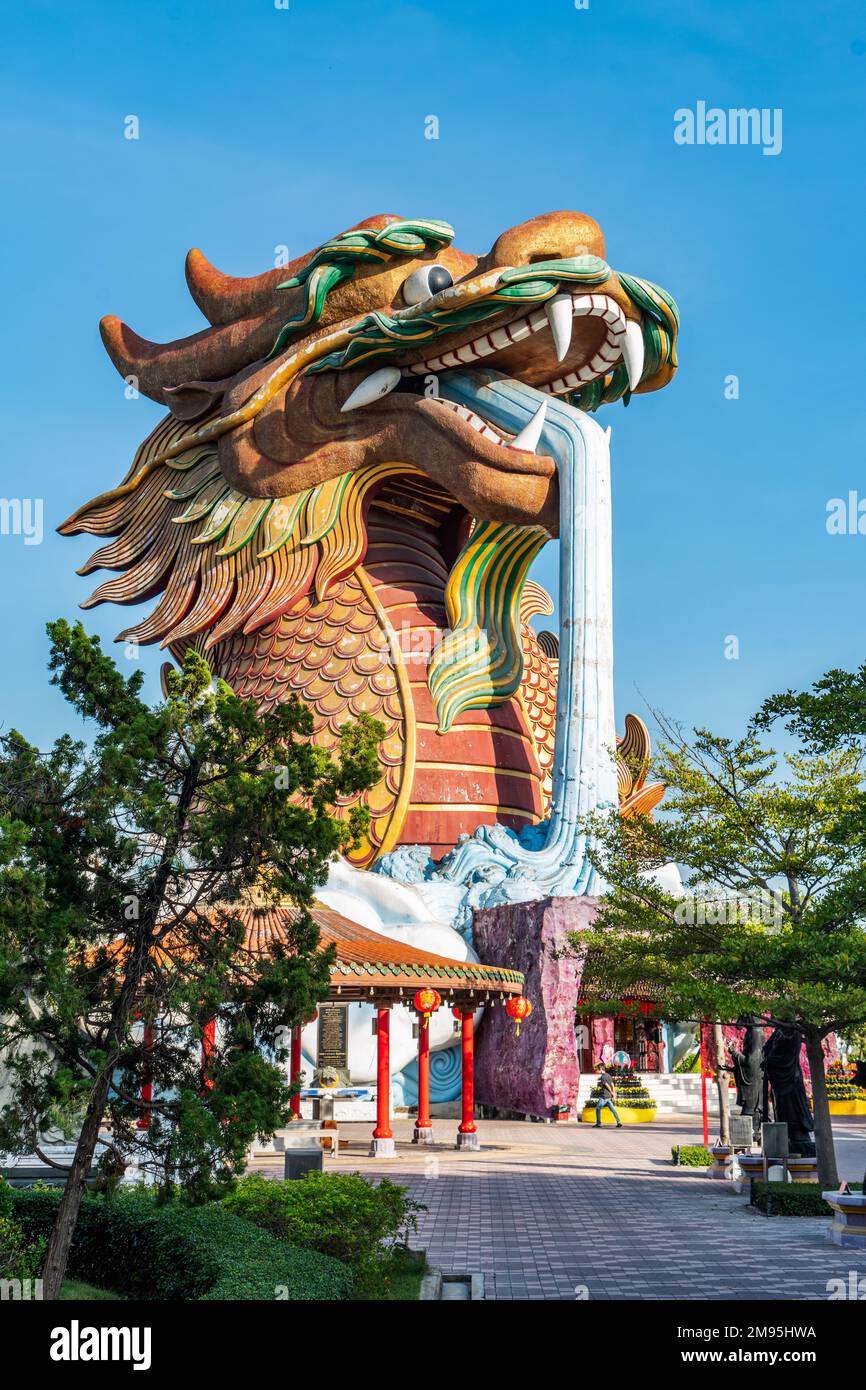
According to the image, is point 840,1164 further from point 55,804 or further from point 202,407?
point 202,407

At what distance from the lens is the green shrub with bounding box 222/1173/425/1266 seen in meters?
10.3

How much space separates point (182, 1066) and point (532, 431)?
21133mm

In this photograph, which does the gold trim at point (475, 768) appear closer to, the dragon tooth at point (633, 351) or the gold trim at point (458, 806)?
the gold trim at point (458, 806)

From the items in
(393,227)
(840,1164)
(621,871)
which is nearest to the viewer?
(621,871)

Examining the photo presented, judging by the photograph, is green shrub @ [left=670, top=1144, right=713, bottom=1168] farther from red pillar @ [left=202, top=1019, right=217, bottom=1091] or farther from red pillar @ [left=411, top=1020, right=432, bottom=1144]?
red pillar @ [left=202, top=1019, right=217, bottom=1091]

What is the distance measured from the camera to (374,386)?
29.2m

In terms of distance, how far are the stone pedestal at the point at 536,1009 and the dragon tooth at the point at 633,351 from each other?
10.6m

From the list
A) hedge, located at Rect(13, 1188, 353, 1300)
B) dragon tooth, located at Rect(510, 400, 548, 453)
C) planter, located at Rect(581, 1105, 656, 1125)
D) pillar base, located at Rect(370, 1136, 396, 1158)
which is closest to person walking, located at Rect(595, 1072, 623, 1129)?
planter, located at Rect(581, 1105, 656, 1125)

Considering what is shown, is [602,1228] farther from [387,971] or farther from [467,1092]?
[467,1092]

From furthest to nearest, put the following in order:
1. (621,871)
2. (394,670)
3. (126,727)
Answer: (394,670) → (621,871) → (126,727)

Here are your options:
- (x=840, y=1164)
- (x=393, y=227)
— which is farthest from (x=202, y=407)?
(x=840, y=1164)

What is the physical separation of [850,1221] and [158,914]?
6.79 meters

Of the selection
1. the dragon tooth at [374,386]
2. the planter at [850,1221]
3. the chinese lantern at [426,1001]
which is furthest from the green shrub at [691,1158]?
the dragon tooth at [374,386]

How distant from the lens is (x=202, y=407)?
105 ft
